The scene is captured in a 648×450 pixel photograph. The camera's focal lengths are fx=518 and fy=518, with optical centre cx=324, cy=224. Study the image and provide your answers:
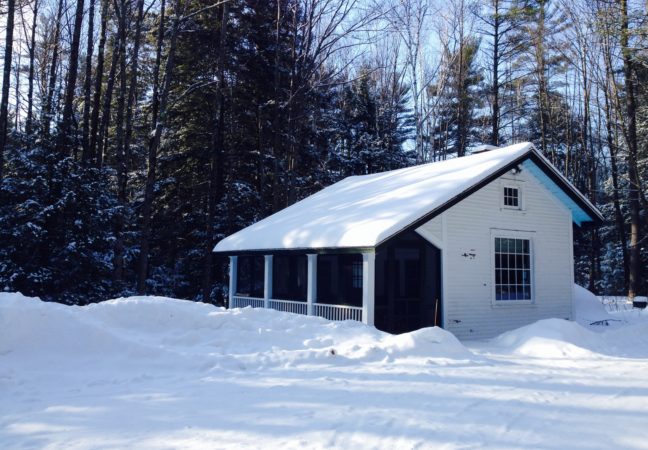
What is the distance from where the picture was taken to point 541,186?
14.1m

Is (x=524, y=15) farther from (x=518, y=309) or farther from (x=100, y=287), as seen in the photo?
(x=100, y=287)

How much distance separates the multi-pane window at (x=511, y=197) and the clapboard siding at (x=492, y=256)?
0.19m

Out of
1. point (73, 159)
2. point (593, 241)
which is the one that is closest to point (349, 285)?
point (73, 159)

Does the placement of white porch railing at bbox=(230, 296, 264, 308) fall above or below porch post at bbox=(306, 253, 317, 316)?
below

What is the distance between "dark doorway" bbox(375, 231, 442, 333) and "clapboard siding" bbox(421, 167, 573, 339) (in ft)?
1.77

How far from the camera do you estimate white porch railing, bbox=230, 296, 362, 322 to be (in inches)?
459

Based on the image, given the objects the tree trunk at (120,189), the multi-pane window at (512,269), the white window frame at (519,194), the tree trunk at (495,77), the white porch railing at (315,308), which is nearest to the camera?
the white porch railing at (315,308)

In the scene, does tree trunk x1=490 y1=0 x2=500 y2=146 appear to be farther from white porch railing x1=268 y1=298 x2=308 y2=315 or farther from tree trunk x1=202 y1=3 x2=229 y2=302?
white porch railing x1=268 y1=298 x2=308 y2=315

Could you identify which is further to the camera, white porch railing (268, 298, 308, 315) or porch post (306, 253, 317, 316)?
white porch railing (268, 298, 308, 315)

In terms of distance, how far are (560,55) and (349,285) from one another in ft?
61.3

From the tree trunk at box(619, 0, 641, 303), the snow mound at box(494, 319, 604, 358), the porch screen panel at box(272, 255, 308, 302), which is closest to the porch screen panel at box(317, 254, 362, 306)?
the porch screen panel at box(272, 255, 308, 302)

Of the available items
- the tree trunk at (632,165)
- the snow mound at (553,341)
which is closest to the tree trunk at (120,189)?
the snow mound at (553,341)

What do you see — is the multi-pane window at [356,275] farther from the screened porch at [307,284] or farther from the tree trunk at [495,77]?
the tree trunk at [495,77]

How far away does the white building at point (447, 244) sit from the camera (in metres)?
11.5
